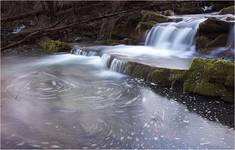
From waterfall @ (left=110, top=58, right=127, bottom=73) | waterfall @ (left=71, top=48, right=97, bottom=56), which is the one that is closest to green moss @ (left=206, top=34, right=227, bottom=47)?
waterfall @ (left=110, top=58, right=127, bottom=73)

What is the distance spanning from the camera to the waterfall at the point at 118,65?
11318mm

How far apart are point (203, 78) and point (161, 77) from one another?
1216 mm

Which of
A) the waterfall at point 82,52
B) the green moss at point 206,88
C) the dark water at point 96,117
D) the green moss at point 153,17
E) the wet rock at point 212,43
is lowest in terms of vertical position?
the dark water at point 96,117

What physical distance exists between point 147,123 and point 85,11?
13.4 meters

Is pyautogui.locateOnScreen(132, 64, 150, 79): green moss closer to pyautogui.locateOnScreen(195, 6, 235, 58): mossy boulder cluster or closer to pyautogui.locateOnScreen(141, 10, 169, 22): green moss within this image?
pyautogui.locateOnScreen(195, 6, 235, 58): mossy boulder cluster

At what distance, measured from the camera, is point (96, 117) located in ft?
23.6

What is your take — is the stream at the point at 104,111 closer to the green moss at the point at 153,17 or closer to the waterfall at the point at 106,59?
the waterfall at the point at 106,59

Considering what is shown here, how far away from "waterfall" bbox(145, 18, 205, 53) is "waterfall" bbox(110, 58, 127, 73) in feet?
10.2

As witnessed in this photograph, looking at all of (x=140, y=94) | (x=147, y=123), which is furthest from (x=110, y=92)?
(x=147, y=123)

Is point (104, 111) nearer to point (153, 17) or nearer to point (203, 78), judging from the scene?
point (203, 78)

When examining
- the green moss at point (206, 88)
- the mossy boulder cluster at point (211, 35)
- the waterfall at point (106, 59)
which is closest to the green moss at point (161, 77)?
the green moss at point (206, 88)

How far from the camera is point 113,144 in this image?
5879mm

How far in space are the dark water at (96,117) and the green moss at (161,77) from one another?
42 centimetres

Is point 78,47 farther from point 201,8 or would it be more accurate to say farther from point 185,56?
point 201,8
